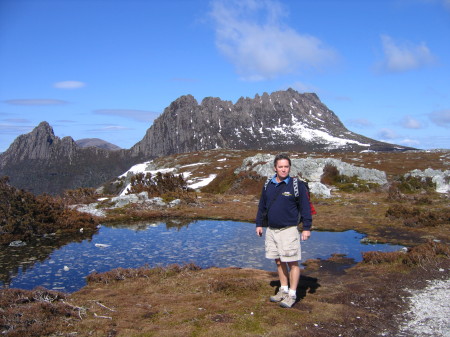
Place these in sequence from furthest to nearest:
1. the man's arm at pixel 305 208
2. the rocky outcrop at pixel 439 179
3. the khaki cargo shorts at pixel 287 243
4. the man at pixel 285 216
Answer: the rocky outcrop at pixel 439 179 → the khaki cargo shorts at pixel 287 243 → the man at pixel 285 216 → the man's arm at pixel 305 208

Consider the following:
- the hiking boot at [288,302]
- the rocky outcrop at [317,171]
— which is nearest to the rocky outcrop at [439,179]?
the rocky outcrop at [317,171]

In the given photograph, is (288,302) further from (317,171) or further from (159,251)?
(317,171)

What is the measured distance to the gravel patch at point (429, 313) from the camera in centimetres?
884

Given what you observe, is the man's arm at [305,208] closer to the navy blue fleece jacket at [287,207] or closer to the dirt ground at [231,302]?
the navy blue fleece jacket at [287,207]

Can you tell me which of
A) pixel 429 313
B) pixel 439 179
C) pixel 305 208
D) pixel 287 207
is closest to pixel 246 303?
pixel 287 207

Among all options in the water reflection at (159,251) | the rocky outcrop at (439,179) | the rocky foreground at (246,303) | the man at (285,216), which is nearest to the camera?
the rocky foreground at (246,303)

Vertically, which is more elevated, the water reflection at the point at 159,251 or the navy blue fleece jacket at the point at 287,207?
the navy blue fleece jacket at the point at 287,207

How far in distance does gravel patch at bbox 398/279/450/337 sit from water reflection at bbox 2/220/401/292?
25.0ft

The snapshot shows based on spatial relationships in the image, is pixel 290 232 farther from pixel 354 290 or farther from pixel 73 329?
pixel 73 329

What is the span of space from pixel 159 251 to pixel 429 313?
16482 millimetres

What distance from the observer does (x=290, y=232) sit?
10.5 m

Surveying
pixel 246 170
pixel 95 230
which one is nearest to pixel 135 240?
pixel 95 230

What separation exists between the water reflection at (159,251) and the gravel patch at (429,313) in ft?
25.0

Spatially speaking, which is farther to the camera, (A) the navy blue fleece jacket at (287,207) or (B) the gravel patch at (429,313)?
(A) the navy blue fleece jacket at (287,207)
